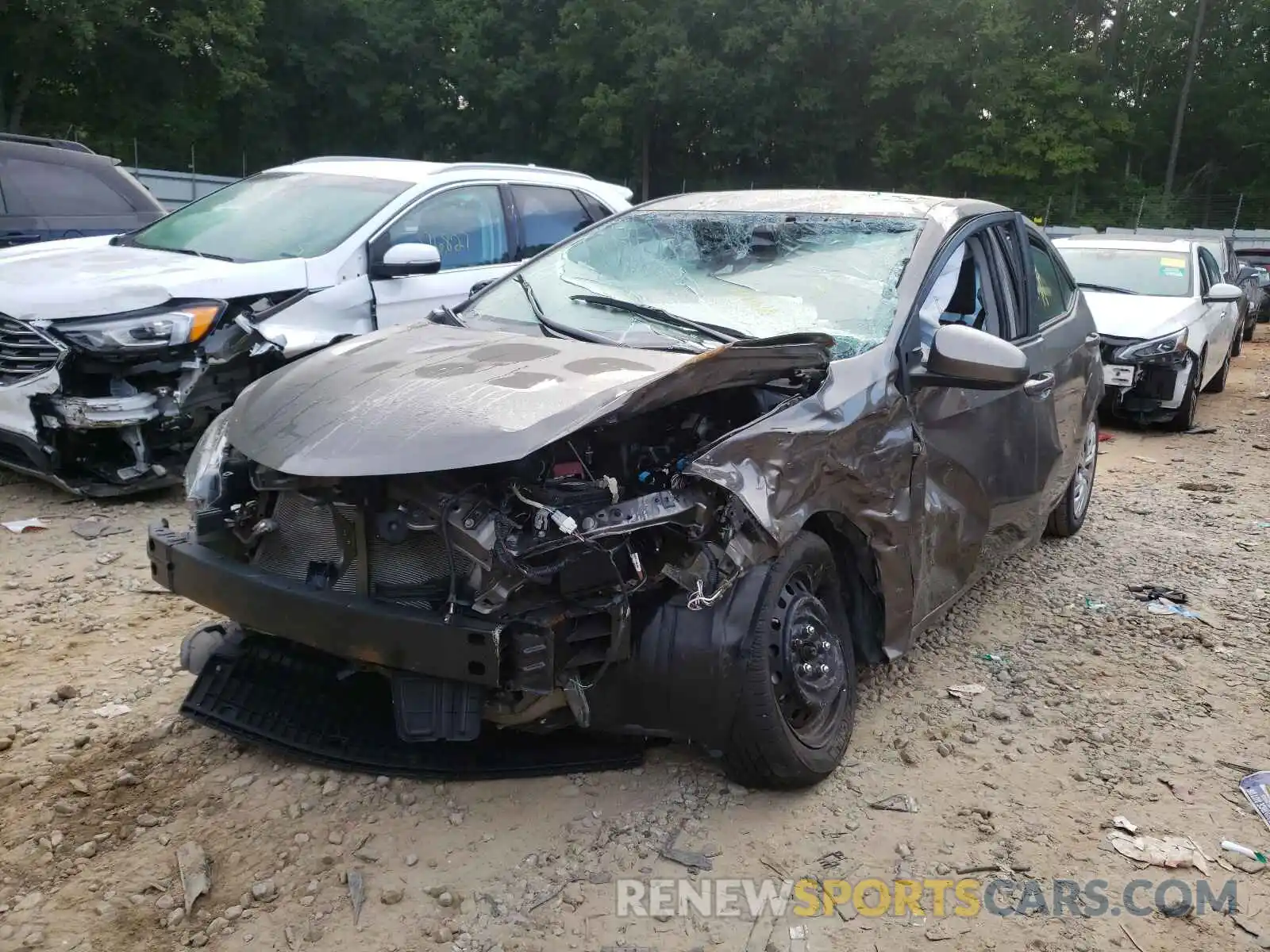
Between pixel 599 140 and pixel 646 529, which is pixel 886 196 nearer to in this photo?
pixel 646 529

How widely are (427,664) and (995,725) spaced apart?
214 cm

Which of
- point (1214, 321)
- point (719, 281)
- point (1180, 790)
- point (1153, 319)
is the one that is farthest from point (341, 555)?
point (1214, 321)

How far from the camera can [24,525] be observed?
4977 millimetres

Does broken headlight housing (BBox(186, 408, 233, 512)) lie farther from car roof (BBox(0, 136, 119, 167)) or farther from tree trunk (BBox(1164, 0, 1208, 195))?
tree trunk (BBox(1164, 0, 1208, 195))

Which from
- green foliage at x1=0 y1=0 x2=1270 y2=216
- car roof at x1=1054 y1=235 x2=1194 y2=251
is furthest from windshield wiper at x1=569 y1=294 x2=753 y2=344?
green foliage at x1=0 y1=0 x2=1270 y2=216

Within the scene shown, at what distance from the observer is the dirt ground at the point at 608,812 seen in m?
2.48

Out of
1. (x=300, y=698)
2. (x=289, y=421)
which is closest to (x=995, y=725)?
(x=300, y=698)

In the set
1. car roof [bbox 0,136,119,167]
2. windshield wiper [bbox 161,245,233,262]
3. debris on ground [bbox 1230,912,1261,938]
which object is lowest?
debris on ground [bbox 1230,912,1261,938]

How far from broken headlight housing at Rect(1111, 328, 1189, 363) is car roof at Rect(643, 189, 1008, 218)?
191 inches

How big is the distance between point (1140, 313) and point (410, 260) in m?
6.64

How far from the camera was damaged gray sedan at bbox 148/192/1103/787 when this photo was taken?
2.45 meters

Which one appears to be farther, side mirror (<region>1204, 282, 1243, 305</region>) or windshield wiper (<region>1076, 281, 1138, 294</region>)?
windshield wiper (<region>1076, 281, 1138, 294</region>)

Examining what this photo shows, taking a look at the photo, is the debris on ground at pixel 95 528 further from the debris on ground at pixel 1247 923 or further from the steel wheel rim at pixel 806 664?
the debris on ground at pixel 1247 923

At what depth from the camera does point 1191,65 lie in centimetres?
3662
